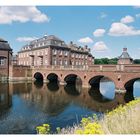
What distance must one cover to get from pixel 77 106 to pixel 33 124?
6094 mm

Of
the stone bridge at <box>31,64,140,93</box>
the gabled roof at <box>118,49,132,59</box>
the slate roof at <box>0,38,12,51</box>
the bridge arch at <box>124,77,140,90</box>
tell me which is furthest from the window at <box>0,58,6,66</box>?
the bridge arch at <box>124,77,140,90</box>

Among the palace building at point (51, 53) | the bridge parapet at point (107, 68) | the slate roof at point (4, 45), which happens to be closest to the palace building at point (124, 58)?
the bridge parapet at point (107, 68)

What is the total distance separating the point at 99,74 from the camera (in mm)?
26656

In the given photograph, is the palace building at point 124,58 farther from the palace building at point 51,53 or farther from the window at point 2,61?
the window at point 2,61

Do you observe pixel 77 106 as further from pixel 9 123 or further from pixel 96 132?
pixel 96 132

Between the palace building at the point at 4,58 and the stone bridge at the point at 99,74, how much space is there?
209 inches

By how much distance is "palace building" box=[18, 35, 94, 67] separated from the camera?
43125mm

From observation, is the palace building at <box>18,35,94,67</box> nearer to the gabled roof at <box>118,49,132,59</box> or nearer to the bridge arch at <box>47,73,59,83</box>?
the bridge arch at <box>47,73,59,83</box>

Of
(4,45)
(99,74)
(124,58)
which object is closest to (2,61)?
(4,45)

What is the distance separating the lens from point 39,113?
14609 mm

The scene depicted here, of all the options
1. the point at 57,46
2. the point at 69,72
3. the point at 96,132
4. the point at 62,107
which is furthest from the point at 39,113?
the point at 57,46

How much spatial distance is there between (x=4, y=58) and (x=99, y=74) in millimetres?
18207

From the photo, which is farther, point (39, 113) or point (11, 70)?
point (11, 70)
